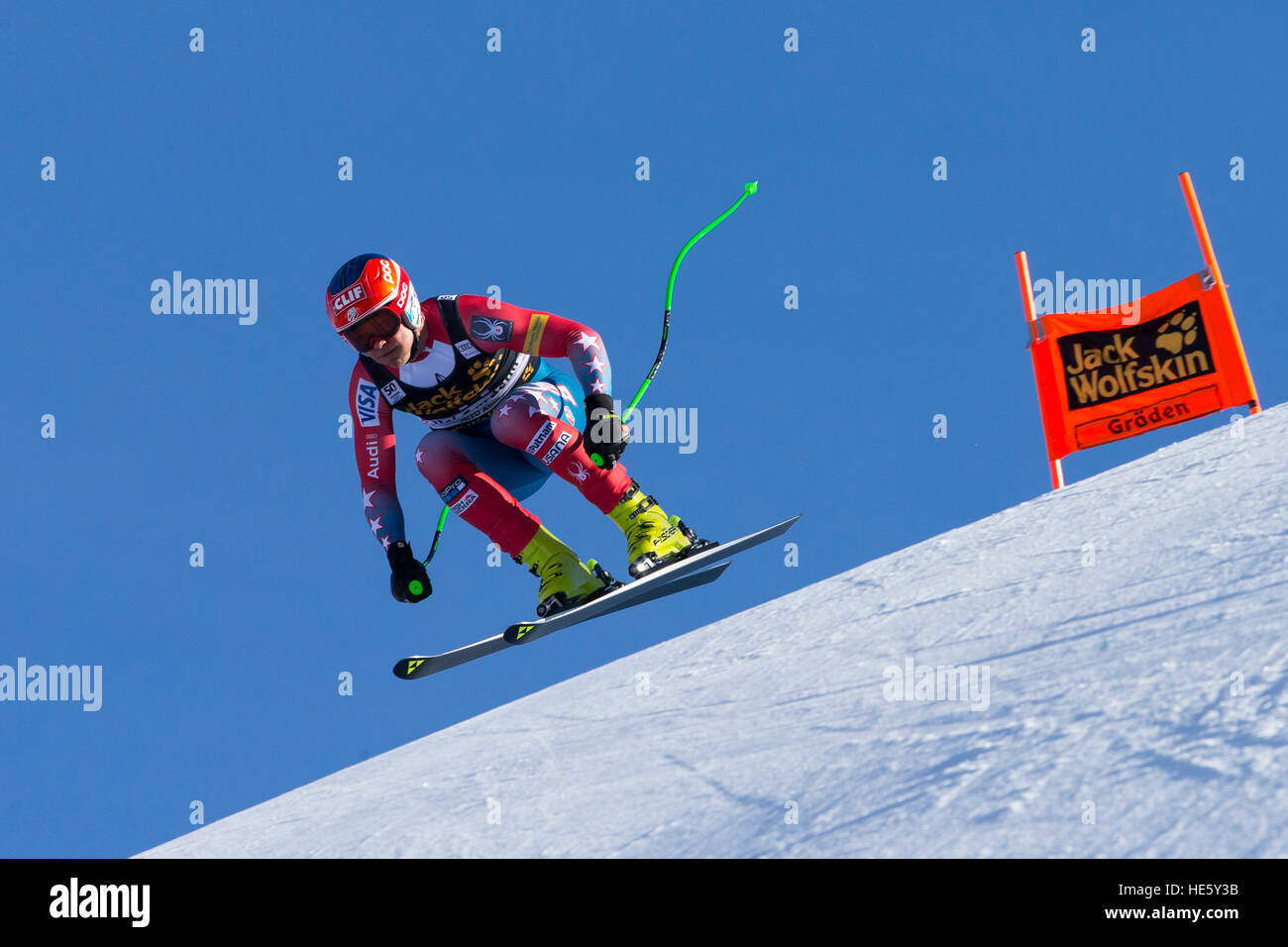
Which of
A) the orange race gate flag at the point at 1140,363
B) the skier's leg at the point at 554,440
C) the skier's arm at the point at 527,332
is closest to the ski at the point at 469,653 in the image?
the skier's leg at the point at 554,440

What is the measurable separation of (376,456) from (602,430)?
136 centimetres

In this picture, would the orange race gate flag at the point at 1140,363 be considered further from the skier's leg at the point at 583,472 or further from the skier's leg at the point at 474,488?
the skier's leg at the point at 474,488

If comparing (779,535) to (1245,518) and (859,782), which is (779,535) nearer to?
(1245,518)

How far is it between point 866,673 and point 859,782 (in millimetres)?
1184

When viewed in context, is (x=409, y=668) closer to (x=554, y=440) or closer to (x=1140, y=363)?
(x=554, y=440)

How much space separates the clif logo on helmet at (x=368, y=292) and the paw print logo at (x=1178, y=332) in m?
6.53

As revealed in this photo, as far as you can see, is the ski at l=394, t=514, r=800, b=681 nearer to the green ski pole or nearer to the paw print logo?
the green ski pole

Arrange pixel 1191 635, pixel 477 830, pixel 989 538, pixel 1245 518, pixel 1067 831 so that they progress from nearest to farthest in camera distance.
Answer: pixel 1067 831
pixel 1191 635
pixel 477 830
pixel 1245 518
pixel 989 538

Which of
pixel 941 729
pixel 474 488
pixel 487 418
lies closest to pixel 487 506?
pixel 474 488

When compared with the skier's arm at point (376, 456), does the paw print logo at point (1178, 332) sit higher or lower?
higher

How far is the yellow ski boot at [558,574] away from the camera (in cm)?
669

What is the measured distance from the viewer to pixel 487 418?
685 cm

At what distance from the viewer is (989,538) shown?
6414mm

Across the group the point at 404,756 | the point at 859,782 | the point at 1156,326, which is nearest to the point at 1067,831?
the point at 859,782
